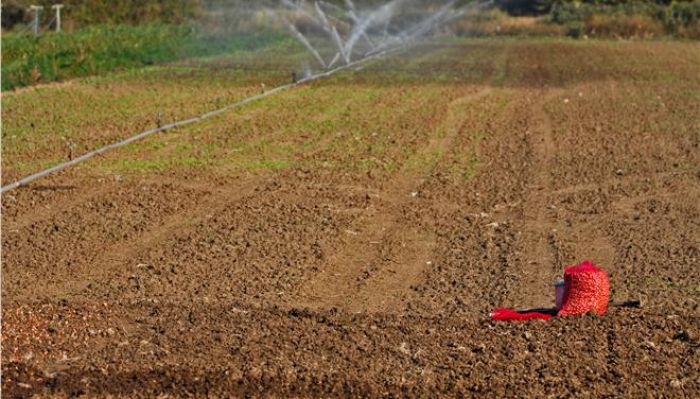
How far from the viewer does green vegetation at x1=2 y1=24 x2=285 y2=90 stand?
2589 centimetres

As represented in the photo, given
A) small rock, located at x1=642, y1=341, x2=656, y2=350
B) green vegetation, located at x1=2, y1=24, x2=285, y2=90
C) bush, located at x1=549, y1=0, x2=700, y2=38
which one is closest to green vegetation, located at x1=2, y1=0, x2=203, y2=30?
green vegetation, located at x1=2, y1=24, x2=285, y2=90

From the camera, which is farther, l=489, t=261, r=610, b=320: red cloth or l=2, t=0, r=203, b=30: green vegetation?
l=2, t=0, r=203, b=30: green vegetation

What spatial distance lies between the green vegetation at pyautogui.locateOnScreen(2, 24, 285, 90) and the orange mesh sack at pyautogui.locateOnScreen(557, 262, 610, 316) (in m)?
17.4

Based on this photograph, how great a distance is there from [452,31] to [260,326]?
42.7m

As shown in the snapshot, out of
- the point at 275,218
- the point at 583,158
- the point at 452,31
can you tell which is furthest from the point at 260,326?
the point at 452,31

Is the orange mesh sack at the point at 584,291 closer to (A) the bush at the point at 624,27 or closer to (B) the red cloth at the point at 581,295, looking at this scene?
(B) the red cloth at the point at 581,295

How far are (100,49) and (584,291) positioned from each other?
22.8 m

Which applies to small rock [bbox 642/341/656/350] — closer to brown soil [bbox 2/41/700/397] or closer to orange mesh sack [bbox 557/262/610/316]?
brown soil [bbox 2/41/700/397]

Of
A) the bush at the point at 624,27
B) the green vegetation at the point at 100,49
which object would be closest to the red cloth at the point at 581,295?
the green vegetation at the point at 100,49

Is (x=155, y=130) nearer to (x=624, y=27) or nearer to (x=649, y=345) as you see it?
(x=649, y=345)

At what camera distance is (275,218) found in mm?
11539

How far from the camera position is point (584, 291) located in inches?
317

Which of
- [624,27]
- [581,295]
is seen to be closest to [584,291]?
[581,295]

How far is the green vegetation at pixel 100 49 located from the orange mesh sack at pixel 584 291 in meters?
17.4
